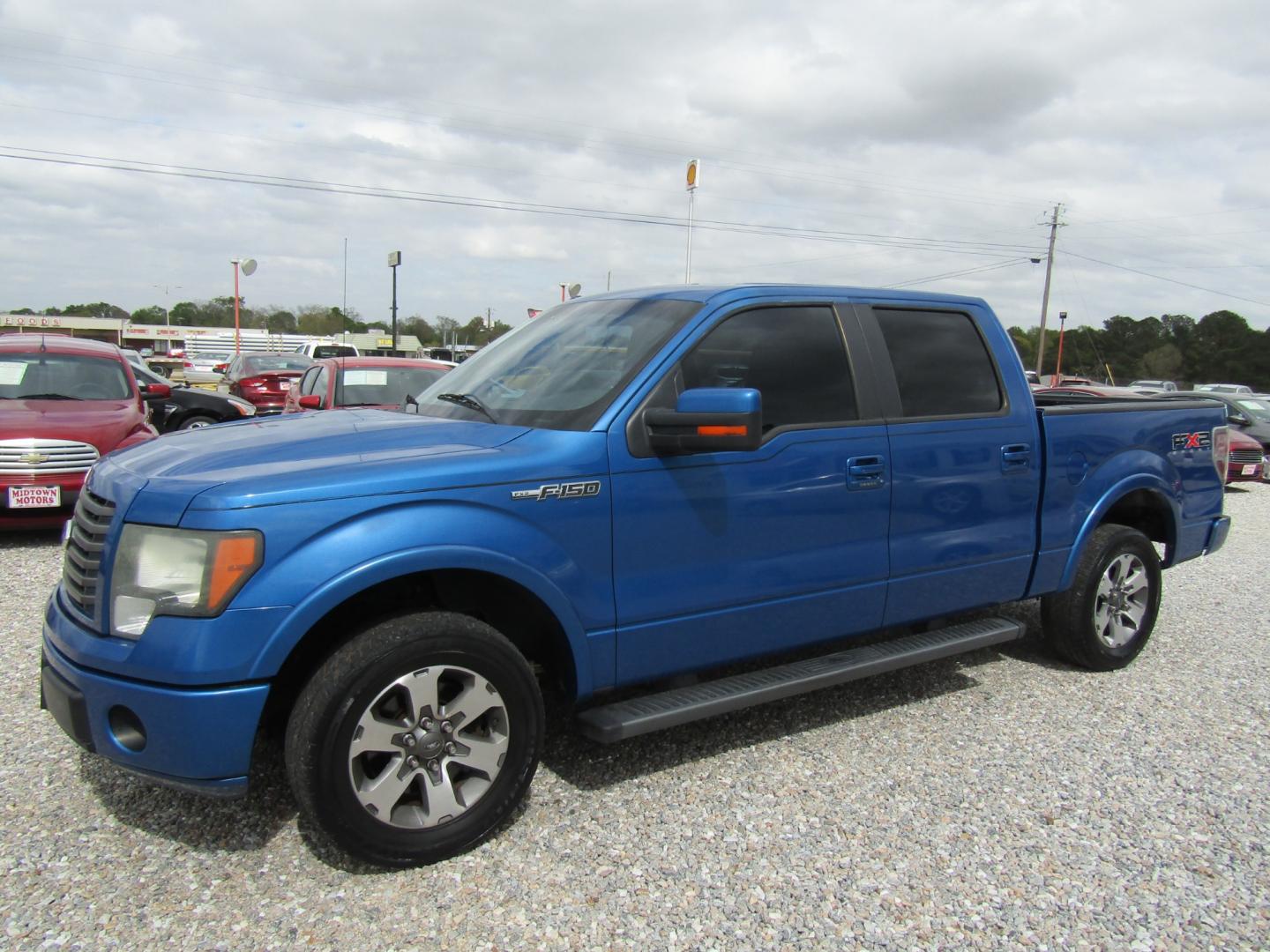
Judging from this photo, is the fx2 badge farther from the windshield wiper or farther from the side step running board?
the side step running board

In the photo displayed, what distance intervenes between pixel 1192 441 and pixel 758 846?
3.75m

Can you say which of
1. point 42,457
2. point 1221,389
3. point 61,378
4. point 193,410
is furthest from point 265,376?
point 1221,389

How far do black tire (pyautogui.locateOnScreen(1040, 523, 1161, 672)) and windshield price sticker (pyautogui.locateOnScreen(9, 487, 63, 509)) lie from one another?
703 centimetres

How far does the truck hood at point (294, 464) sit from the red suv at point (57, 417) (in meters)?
3.88

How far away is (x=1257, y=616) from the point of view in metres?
6.25

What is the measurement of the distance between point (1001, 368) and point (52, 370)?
26.7 ft

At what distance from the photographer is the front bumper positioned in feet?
8.18

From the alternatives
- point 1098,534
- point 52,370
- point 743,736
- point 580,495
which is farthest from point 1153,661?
point 52,370

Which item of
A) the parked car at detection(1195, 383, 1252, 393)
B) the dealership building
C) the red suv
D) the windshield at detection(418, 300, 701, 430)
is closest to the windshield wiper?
the windshield at detection(418, 300, 701, 430)

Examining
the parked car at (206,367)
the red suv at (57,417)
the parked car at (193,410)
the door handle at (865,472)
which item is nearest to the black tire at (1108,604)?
the door handle at (865,472)

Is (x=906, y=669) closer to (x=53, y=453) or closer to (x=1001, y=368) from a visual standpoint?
(x=1001, y=368)

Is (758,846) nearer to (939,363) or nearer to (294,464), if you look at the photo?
(294,464)

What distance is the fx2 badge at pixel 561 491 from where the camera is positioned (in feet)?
9.53

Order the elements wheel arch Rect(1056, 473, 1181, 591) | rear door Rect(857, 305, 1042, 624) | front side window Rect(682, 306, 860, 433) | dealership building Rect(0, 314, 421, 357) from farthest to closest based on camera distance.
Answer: dealership building Rect(0, 314, 421, 357), wheel arch Rect(1056, 473, 1181, 591), rear door Rect(857, 305, 1042, 624), front side window Rect(682, 306, 860, 433)
